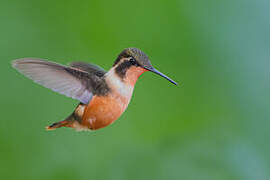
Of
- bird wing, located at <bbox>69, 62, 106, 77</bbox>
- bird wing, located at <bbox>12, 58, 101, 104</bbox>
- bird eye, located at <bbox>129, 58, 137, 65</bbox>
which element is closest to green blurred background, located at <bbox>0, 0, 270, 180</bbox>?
bird wing, located at <bbox>69, 62, 106, 77</bbox>

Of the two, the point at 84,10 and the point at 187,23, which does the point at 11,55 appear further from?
the point at 187,23

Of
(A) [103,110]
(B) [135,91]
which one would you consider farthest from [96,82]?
(B) [135,91]

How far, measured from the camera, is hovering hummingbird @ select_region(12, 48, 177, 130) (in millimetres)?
1622

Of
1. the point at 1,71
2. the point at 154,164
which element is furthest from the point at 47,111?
the point at 154,164

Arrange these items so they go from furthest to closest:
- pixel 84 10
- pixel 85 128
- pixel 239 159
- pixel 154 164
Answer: pixel 239 159, pixel 154 164, pixel 84 10, pixel 85 128

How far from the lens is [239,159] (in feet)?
16.0

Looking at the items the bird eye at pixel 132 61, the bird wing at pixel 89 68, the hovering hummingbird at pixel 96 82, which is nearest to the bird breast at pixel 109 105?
the hovering hummingbird at pixel 96 82

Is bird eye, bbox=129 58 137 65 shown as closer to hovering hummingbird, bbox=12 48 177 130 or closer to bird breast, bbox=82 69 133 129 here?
hovering hummingbird, bbox=12 48 177 130

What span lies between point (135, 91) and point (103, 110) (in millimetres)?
2206

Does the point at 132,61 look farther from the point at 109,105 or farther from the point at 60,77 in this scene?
the point at 60,77

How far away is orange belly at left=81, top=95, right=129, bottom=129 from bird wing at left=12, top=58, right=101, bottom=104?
58 mm

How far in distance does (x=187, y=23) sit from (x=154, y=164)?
168cm

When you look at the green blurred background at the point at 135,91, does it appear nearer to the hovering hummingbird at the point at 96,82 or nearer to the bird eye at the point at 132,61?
the hovering hummingbird at the point at 96,82

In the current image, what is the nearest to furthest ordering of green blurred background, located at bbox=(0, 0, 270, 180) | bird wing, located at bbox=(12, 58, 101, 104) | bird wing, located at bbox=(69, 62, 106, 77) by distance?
bird wing, located at bbox=(12, 58, 101, 104), bird wing, located at bbox=(69, 62, 106, 77), green blurred background, located at bbox=(0, 0, 270, 180)
